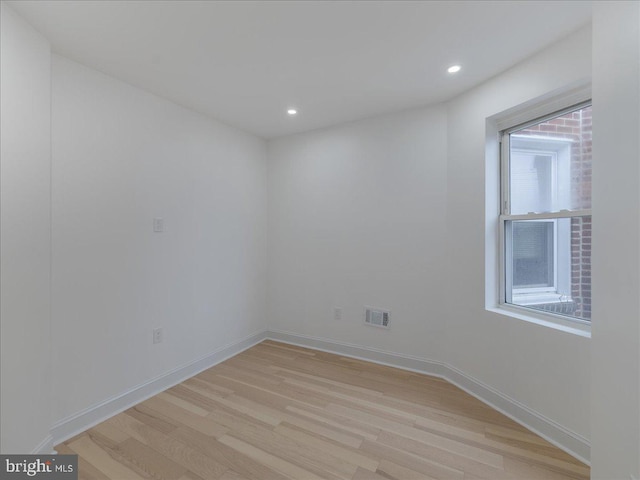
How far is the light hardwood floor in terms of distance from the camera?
1.54 meters

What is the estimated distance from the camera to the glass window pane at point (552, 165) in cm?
175

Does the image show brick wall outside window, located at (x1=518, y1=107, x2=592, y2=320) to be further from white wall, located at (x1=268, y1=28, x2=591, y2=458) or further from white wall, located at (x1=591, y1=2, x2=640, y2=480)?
white wall, located at (x1=591, y1=2, x2=640, y2=480)

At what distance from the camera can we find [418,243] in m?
2.66

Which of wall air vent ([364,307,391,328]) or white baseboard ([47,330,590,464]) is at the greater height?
wall air vent ([364,307,391,328])

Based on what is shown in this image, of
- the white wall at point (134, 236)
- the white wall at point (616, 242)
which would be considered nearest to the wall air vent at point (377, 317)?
the white wall at point (134, 236)

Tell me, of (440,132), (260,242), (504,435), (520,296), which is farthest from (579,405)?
(260,242)

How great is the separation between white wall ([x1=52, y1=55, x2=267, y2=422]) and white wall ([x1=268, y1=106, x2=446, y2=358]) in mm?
548

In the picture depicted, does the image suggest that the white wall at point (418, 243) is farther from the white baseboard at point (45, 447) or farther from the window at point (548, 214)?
the white baseboard at point (45, 447)

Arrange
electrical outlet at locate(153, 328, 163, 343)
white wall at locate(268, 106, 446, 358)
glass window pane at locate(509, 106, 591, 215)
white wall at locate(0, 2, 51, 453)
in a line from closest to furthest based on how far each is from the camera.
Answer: white wall at locate(0, 2, 51, 453) < glass window pane at locate(509, 106, 591, 215) < electrical outlet at locate(153, 328, 163, 343) < white wall at locate(268, 106, 446, 358)

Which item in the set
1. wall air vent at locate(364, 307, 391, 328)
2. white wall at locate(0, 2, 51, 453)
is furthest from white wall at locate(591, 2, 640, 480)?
white wall at locate(0, 2, 51, 453)

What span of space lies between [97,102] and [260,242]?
6.57 feet

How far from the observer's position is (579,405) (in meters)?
1.62

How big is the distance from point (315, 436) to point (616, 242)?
1849mm

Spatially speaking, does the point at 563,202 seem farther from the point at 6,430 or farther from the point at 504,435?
the point at 6,430
